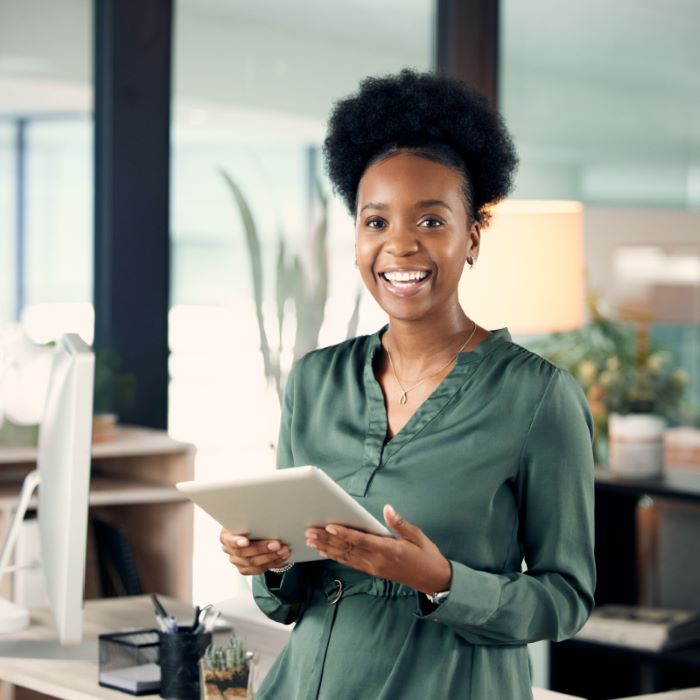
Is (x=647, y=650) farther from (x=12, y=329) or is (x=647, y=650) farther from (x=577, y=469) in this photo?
(x=577, y=469)

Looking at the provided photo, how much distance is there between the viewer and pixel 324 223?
389 cm

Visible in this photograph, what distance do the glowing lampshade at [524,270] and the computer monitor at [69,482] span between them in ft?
4.10

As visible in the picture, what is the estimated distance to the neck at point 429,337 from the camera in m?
1.64

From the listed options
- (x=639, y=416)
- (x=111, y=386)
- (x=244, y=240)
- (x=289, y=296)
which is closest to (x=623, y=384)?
(x=639, y=416)

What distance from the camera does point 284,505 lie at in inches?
57.6

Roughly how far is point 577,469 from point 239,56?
2.73m

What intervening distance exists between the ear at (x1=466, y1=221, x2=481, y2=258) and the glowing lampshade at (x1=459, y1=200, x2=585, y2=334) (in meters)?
1.48

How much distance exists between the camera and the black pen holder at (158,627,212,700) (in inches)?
76.8

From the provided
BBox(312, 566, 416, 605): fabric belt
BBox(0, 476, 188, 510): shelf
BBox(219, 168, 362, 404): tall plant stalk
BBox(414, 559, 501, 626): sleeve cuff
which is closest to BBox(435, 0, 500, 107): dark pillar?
BBox(219, 168, 362, 404): tall plant stalk

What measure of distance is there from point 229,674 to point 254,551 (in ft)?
1.00

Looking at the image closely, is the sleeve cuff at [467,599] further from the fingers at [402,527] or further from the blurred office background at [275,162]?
the blurred office background at [275,162]

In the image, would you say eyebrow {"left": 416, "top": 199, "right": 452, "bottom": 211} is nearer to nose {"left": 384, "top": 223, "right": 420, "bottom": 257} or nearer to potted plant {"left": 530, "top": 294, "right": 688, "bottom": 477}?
nose {"left": 384, "top": 223, "right": 420, "bottom": 257}

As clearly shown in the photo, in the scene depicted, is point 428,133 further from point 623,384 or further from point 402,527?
point 623,384

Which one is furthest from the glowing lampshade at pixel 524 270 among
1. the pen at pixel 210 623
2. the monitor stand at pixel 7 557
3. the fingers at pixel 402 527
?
the fingers at pixel 402 527
